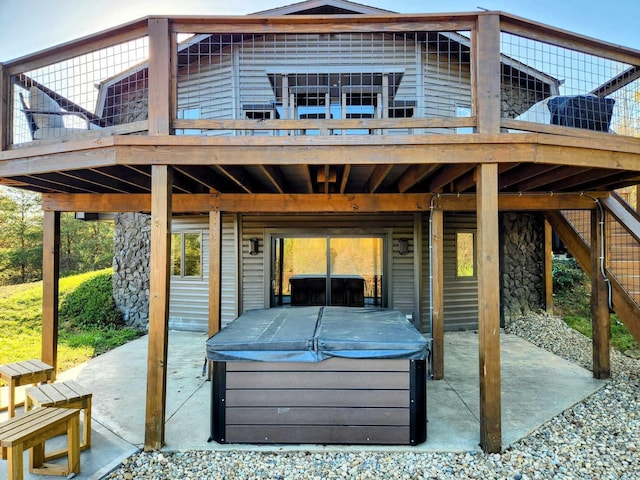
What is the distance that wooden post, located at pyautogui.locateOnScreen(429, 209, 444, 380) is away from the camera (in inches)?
173

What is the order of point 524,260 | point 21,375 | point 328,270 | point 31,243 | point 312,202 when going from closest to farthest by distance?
point 21,375, point 312,202, point 328,270, point 524,260, point 31,243

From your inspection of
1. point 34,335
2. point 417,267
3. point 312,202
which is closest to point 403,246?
point 417,267

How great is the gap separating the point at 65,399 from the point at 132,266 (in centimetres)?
623

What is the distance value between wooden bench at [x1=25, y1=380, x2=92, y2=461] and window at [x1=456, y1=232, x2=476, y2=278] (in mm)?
6322

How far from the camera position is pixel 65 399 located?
2746mm

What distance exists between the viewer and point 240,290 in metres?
6.84

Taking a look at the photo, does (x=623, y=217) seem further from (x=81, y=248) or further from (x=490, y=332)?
(x=81, y=248)

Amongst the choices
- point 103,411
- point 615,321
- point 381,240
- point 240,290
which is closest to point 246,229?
point 240,290

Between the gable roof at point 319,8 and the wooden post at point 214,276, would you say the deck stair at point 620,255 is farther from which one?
the gable roof at point 319,8

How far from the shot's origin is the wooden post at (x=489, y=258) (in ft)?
9.25

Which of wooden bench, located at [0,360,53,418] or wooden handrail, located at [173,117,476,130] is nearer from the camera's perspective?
wooden handrail, located at [173,117,476,130]

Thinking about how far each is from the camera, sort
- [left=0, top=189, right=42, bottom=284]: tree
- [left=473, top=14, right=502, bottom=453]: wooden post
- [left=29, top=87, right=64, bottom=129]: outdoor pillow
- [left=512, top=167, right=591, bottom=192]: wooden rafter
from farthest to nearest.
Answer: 1. [left=0, top=189, right=42, bottom=284]: tree
2. [left=29, top=87, right=64, bottom=129]: outdoor pillow
3. [left=512, top=167, right=591, bottom=192]: wooden rafter
4. [left=473, top=14, right=502, bottom=453]: wooden post

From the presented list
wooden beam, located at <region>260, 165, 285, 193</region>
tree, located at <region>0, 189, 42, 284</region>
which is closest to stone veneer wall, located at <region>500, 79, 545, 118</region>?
wooden beam, located at <region>260, 165, 285, 193</region>

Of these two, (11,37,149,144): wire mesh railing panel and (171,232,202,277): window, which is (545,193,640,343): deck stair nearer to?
(11,37,149,144): wire mesh railing panel
